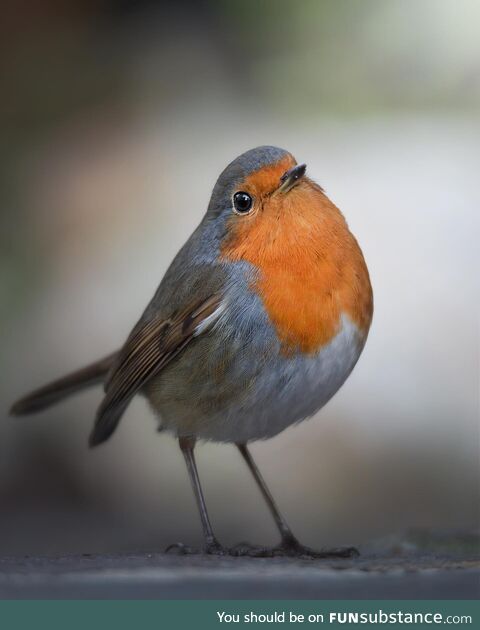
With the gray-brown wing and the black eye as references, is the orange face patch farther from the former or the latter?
the gray-brown wing

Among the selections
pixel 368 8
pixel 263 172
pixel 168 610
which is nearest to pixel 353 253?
pixel 263 172

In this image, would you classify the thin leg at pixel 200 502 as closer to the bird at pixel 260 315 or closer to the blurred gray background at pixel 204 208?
the bird at pixel 260 315

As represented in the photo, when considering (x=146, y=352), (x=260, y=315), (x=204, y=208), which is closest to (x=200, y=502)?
(x=146, y=352)

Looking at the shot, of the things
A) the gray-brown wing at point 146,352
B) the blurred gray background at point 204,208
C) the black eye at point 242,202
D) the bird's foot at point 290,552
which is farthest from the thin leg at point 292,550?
the blurred gray background at point 204,208

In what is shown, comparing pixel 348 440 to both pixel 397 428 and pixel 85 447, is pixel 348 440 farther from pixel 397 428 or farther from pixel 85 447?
pixel 85 447

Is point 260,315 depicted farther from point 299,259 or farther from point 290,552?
point 290,552

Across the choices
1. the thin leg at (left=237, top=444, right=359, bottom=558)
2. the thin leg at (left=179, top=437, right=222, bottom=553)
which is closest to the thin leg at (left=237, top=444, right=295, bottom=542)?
the thin leg at (left=237, top=444, right=359, bottom=558)
